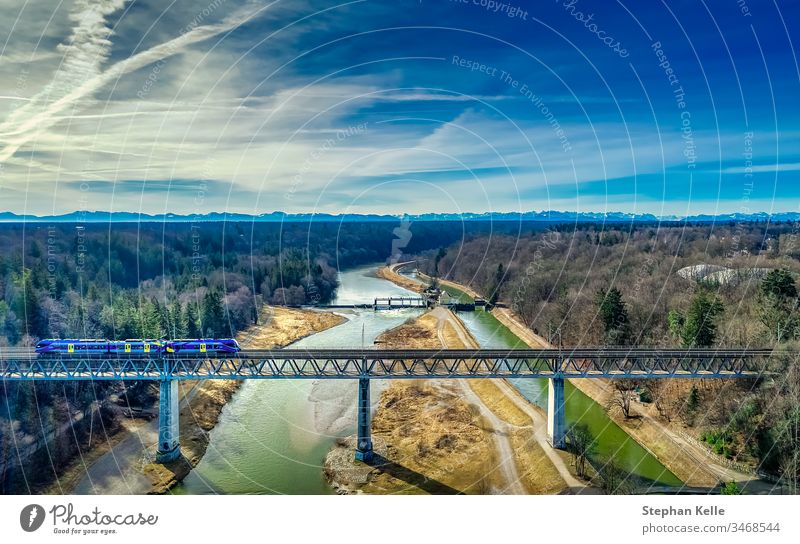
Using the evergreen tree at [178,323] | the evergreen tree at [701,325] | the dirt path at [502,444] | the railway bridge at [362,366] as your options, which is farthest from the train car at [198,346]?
the evergreen tree at [701,325]

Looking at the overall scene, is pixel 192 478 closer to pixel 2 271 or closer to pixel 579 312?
pixel 2 271

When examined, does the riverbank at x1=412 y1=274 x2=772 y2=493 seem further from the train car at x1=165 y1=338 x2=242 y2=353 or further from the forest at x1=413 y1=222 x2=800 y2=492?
the train car at x1=165 y1=338 x2=242 y2=353

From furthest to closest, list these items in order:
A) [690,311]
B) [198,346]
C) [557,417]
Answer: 1. [690,311]
2. [557,417]
3. [198,346]

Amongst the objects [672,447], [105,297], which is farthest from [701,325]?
[105,297]

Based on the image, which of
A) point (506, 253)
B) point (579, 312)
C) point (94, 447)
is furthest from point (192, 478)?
point (506, 253)

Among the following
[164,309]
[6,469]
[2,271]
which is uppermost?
[2,271]

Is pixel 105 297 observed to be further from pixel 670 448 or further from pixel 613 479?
pixel 670 448
